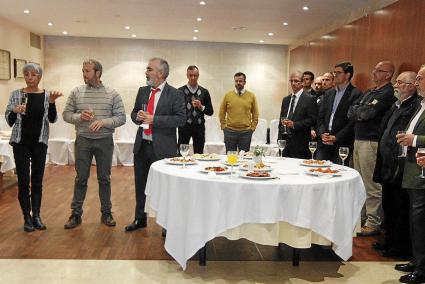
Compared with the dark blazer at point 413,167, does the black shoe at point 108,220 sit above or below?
below

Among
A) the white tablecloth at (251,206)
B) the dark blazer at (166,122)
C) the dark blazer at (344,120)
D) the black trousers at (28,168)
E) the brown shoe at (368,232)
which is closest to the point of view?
the white tablecloth at (251,206)

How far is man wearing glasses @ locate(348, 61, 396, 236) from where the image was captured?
14.4ft

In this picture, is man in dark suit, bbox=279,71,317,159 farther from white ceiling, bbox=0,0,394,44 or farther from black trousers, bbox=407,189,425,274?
white ceiling, bbox=0,0,394,44

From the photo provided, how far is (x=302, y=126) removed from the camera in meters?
4.94

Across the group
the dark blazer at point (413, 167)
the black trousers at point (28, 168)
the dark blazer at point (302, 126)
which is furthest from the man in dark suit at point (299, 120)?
the black trousers at point (28, 168)

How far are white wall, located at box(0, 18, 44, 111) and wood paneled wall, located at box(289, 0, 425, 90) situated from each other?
6.12 m

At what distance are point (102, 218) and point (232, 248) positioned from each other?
1478 mm

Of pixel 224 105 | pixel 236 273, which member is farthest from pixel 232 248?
pixel 224 105

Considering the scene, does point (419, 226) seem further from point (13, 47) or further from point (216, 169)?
point (13, 47)

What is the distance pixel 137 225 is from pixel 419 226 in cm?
247

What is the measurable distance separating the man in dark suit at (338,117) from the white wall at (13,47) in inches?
269

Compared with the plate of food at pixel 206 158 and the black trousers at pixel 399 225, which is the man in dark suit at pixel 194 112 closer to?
the plate of food at pixel 206 158

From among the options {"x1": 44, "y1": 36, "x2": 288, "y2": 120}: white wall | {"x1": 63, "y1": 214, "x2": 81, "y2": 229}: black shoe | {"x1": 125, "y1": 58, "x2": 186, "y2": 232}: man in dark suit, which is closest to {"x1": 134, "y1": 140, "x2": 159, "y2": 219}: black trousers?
{"x1": 125, "y1": 58, "x2": 186, "y2": 232}: man in dark suit

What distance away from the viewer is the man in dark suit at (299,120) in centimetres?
496
